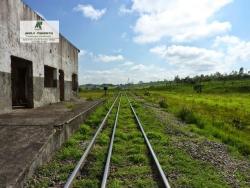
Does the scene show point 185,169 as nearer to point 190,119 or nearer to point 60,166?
point 60,166

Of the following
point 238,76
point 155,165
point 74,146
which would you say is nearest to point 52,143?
point 74,146

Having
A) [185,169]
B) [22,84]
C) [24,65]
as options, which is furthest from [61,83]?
[185,169]

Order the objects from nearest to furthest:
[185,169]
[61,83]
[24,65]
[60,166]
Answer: [185,169] → [60,166] → [24,65] → [61,83]

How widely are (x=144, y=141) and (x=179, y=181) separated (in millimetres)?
4176

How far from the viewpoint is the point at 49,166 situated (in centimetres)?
734

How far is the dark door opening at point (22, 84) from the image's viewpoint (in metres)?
18.0

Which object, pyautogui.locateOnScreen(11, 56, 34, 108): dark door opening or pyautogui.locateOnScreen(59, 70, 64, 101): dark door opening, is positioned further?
pyautogui.locateOnScreen(59, 70, 64, 101): dark door opening

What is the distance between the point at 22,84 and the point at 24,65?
1000mm

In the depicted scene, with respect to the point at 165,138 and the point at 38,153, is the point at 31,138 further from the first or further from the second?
the point at 165,138

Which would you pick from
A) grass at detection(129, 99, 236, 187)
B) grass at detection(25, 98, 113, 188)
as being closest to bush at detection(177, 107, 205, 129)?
grass at detection(129, 99, 236, 187)

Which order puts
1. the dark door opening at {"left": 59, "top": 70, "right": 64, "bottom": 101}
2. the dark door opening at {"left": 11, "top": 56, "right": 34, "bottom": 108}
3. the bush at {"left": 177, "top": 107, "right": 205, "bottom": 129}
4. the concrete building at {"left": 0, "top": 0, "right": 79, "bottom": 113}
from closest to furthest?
1. the concrete building at {"left": 0, "top": 0, "right": 79, "bottom": 113}
2. the bush at {"left": 177, "top": 107, "right": 205, "bottom": 129}
3. the dark door opening at {"left": 11, "top": 56, "right": 34, "bottom": 108}
4. the dark door opening at {"left": 59, "top": 70, "right": 64, "bottom": 101}

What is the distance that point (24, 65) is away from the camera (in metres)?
18.0

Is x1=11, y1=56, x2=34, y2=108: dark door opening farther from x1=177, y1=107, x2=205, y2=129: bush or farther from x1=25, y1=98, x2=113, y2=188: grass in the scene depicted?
x1=25, y1=98, x2=113, y2=188: grass

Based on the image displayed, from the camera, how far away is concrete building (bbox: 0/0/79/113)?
13.9 meters
